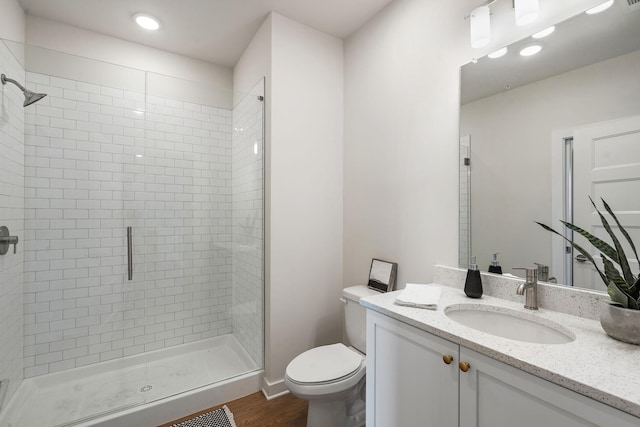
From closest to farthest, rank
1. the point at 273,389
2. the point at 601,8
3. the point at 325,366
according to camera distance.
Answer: the point at 601,8, the point at 325,366, the point at 273,389

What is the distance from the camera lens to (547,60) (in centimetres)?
124

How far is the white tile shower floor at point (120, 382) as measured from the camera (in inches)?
68.2

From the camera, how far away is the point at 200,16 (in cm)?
210

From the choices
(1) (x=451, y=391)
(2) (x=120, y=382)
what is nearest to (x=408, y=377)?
(1) (x=451, y=391)

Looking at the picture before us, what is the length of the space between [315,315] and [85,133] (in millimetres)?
2208

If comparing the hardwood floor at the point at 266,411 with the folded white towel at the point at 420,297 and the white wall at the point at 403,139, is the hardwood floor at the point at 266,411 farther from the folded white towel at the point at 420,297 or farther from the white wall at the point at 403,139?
the folded white towel at the point at 420,297

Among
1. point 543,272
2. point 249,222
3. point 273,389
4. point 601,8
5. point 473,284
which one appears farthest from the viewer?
point 249,222

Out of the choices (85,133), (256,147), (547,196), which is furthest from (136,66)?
(547,196)

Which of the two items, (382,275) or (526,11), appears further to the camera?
(382,275)

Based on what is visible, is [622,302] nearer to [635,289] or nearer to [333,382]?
[635,289]

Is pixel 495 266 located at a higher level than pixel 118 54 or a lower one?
lower

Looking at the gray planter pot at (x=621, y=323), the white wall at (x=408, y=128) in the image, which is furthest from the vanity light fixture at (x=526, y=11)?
the gray planter pot at (x=621, y=323)

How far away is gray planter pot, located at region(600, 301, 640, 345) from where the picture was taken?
846 millimetres

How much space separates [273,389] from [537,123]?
7.26 ft
